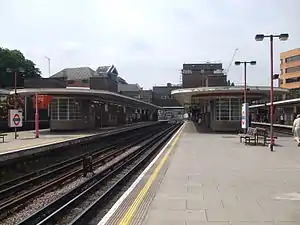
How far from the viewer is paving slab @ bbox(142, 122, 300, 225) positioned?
283 inches

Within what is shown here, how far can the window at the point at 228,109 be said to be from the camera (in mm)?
39031

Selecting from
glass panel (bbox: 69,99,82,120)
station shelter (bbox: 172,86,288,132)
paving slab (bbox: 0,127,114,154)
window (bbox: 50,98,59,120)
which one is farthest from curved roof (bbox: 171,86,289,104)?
paving slab (bbox: 0,127,114,154)

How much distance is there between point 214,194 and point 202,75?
115668mm

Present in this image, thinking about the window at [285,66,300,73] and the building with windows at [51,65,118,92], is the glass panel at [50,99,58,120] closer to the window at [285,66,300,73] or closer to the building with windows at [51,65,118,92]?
the building with windows at [51,65,118,92]

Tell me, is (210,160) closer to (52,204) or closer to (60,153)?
(52,204)

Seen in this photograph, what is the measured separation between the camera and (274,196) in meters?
8.98

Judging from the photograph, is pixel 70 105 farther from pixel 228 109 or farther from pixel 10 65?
pixel 10 65

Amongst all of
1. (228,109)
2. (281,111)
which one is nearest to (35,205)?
(228,109)

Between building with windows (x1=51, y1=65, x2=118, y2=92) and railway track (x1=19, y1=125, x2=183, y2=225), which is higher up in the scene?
building with windows (x1=51, y1=65, x2=118, y2=92)

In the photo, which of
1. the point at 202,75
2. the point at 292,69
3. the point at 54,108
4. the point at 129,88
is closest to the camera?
the point at 54,108

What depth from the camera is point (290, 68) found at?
307 ft

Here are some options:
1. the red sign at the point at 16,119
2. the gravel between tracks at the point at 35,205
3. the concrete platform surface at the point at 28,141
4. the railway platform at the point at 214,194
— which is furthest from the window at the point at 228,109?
the gravel between tracks at the point at 35,205

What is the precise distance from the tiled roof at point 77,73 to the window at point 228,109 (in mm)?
75203

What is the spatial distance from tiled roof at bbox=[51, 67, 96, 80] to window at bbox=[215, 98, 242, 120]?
7520cm
